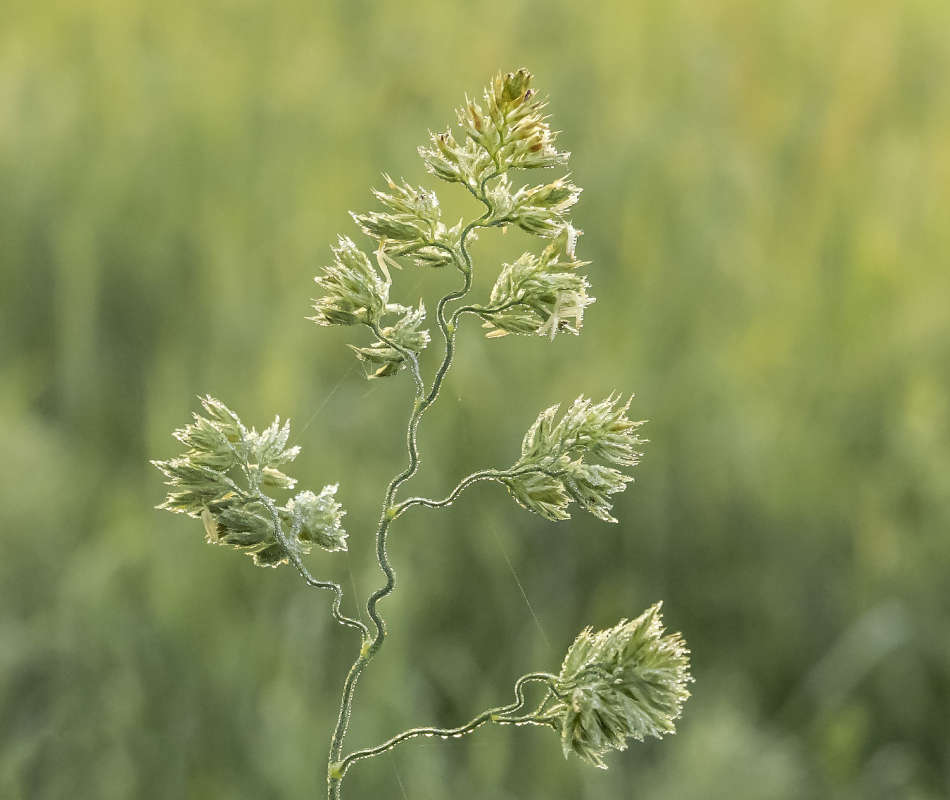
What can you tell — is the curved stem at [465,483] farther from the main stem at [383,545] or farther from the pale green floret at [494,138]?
the pale green floret at [494,138]

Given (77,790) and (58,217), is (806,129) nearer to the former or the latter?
(58,217)

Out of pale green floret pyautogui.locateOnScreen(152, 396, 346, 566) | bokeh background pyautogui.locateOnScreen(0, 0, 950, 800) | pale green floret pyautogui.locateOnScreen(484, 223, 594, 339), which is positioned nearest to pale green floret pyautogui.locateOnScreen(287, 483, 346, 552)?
pale green floret pyautogui.locateOnScreen(152, 396, 346, 566)

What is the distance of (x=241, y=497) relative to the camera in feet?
1.90

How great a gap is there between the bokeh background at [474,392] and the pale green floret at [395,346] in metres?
1.09

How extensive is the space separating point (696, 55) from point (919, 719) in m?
2.60

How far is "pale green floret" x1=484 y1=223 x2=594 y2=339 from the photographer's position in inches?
23.0

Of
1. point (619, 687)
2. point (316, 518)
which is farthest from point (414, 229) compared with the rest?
point (619, 687)

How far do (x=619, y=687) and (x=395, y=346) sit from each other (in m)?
0.21

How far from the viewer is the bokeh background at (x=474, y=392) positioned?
2.25 meters

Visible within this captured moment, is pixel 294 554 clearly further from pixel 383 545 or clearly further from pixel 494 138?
pixel 494 138

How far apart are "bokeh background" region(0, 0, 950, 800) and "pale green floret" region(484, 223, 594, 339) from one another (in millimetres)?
1109

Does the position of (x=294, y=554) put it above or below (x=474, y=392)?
below

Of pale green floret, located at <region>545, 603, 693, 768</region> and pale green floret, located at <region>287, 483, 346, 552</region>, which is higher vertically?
pale green floret, located at <region>287, 483, 346, 552</region>

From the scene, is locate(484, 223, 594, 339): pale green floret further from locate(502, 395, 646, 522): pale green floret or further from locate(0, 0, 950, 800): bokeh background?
locate(0, 0, 950, 800): bokeh background
